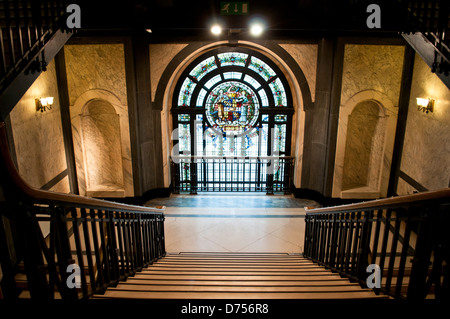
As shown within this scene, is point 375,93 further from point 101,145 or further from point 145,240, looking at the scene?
point 101,145

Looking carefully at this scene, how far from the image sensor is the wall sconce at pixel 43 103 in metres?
6.15

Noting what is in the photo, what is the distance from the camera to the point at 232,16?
6.02m

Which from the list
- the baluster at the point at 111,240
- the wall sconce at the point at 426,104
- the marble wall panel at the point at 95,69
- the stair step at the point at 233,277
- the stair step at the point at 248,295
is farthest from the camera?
the marble wall panel at the point at 95,69

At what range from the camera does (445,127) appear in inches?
239

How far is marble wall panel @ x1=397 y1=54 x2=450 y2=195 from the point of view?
20.0 feet

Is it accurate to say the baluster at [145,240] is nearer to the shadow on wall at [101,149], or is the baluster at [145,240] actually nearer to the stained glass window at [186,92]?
the shadow on wall at [101,149]

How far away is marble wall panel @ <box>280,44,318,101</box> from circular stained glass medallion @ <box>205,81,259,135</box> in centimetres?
142

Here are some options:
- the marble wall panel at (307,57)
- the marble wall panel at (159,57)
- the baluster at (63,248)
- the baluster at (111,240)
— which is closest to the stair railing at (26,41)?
the baluster at (111,240)

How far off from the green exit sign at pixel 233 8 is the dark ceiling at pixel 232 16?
0.19 ft

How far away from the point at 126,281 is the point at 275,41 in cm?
613

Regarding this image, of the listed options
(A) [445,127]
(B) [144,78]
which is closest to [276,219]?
(A) [445,127]

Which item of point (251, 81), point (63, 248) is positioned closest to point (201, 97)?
point (251, 81)

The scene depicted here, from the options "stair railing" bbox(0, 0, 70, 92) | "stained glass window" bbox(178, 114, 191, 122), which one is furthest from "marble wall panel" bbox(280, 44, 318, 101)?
"stair railing" bbox(0, 0, 70, 92)

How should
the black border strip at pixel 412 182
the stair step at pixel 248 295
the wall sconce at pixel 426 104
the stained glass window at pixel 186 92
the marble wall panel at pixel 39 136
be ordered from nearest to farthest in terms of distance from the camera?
the stair step at pixel 248 295, the marble wall panel at pixel 39 136, the wall sconce at pixel 426 104, the black border strip at pixel 412 182, the stained glass window at pixel 186 92
